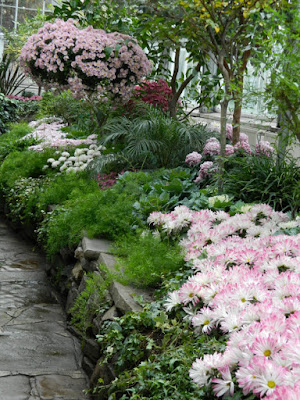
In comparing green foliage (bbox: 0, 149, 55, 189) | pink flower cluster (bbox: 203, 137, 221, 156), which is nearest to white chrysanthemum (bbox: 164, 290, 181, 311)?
pink flower cluster (bbox: 203, 137, 221, 156)

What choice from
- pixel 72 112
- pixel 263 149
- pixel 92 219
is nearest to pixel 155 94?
pixel 72 112

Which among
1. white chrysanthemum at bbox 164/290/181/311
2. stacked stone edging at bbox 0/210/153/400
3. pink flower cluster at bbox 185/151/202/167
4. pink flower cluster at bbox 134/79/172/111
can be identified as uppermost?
pink flower cluster at bbox 134/79/172/111

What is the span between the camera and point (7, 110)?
35.6 feet

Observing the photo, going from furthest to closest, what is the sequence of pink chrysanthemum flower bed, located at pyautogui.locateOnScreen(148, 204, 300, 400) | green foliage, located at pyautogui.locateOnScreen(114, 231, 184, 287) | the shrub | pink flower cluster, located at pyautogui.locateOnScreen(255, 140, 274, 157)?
pink flower cluster, located at pyautogui.locateOnScreen(255, 140, 274, 157) → the shrub → green foliage, located at pyautogui.locateOnScreen(114, 231, 184, 287) → pink chrysanthemum flower bed, located at pyautogui.locateOnScreen(148, 204, 300, 400)

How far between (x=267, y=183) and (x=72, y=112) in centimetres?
506

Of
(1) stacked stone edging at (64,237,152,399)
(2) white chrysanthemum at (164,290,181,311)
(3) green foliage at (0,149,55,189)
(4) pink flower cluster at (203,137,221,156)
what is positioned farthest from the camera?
(3) green foliage at (0,149,55,189)

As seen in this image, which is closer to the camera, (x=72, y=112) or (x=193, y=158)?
(x=193, y=158)

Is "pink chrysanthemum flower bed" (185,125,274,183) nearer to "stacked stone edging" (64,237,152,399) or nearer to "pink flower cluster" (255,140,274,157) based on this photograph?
"pink flower cluster" (255,140,274,157)

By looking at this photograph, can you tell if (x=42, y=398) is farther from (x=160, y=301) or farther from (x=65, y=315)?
(x=65, y=315)

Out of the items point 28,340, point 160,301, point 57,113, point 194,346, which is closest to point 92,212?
point 28,340

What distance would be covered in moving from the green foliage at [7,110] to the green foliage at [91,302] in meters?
7.53

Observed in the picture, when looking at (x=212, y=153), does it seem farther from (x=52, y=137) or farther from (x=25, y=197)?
(x=52, y=137)

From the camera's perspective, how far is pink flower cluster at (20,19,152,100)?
6.28 metres

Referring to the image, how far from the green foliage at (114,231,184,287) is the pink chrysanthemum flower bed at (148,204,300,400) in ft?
0.36
